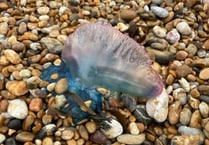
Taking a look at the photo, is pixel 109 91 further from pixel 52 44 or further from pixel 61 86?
pixel 52 44

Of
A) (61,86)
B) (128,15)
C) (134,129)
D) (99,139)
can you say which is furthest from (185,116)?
(128,15)

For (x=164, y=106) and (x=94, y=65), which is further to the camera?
(x=164, y=106)

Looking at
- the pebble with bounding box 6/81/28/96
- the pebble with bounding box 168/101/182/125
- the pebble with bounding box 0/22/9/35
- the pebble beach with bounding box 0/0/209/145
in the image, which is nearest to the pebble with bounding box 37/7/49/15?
the pebble beach with bounding box 0/0/209/145

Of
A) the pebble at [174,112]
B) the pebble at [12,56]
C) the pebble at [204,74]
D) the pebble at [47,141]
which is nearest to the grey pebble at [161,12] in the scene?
the pebble at [204,74]

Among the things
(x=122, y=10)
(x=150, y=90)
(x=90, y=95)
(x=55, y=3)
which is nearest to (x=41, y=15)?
(x=55, y=3)

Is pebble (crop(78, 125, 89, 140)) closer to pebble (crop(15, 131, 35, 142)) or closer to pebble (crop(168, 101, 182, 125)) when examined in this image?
pebble (crop(15, 131, 35, 142))

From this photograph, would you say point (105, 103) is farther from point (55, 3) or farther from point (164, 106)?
point (55, 3)

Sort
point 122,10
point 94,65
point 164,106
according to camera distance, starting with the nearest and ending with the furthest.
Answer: point 94,65 < point 164,106 < point 122,10
